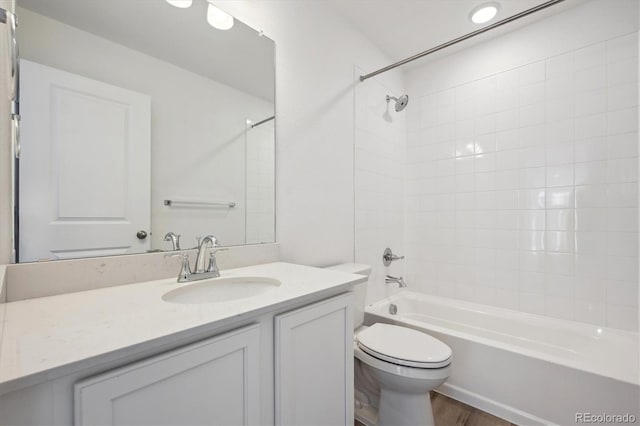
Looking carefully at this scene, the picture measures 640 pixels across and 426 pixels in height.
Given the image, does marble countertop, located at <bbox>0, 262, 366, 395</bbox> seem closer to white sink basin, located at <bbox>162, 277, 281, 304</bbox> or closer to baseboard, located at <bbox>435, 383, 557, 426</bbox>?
white sink basin, located at <bbox>162, 277, 281, 304</bbox>

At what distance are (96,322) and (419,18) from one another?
2.38 metres

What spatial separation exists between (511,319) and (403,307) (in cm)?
75

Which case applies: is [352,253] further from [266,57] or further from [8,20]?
[8,20]

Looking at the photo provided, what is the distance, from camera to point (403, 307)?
236 centimetres

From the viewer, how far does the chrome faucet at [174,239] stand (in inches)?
44.5

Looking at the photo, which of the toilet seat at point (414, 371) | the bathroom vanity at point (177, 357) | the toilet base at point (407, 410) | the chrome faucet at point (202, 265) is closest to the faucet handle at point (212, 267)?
the chrome faucet at point (202, 265)

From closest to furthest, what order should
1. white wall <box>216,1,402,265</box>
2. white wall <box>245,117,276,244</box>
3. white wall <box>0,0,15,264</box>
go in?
white wall <box>0,0,15,264</box>, white wall <box>245,117,276,244</box>, white wall <box>216,1,402,265</box>

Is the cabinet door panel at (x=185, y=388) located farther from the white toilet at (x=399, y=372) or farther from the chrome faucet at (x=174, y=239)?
the white toilet at (x=399, y=372)

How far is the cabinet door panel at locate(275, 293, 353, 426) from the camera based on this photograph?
851 millimetres

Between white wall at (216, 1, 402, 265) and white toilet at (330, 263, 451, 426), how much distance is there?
570mm

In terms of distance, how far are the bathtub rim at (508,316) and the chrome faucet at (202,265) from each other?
119 centimetres

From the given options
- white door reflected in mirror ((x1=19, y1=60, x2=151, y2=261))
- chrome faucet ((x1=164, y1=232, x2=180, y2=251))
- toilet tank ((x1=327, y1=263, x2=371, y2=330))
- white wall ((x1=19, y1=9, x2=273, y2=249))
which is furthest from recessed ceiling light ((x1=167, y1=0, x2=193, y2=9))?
toilet tank ((x1=327, y1=263, x2=371, y2=330))

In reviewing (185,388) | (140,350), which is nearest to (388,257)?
(185,388)

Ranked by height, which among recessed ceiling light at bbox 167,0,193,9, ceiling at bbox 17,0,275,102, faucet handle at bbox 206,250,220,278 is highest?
recessed ceiling light at bbox 167,0,193,9
